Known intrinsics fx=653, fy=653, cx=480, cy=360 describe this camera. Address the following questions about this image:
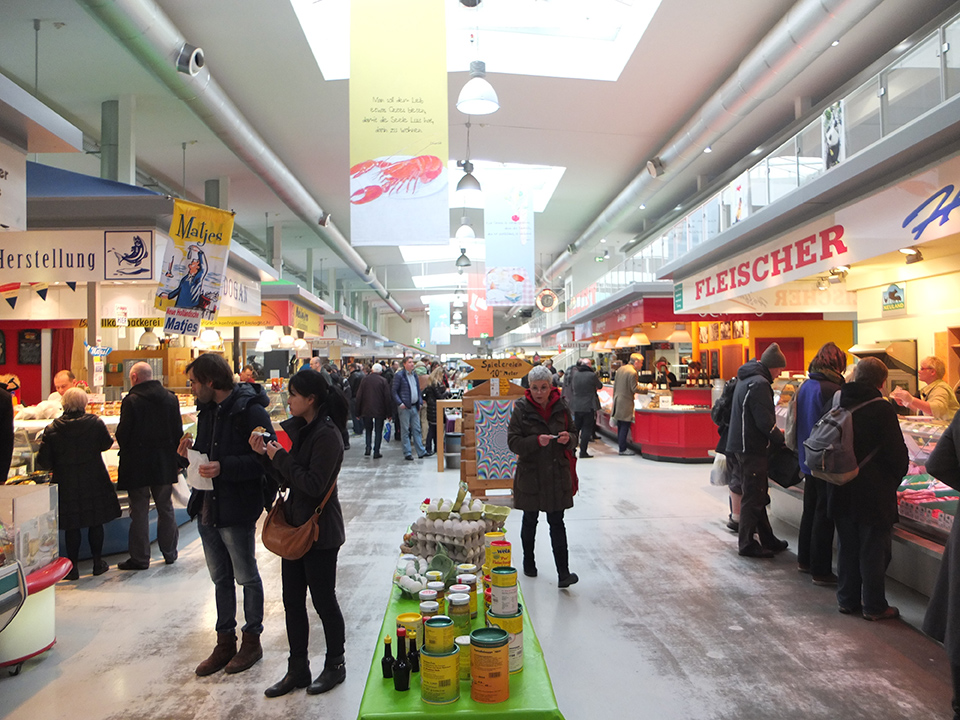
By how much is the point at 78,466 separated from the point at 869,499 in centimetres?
563

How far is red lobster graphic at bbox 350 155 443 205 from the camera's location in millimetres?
6035

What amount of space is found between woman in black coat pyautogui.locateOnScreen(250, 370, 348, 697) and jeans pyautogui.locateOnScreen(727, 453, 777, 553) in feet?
11.9

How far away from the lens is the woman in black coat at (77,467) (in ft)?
16.5

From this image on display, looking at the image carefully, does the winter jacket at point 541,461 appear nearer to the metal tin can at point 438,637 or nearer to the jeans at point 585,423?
the metal tin can at point 438,637

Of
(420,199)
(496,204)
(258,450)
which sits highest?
(496,204)

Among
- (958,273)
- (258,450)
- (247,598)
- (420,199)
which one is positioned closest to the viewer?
(258,450)

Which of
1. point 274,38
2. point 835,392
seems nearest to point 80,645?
point 835,392

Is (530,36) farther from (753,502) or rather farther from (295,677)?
(295,677)

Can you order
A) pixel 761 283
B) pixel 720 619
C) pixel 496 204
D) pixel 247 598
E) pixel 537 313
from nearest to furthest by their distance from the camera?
pixel 247 598 < pixel 720 619 < pixel 761 283 < pixel 496 204 < pixel 537 313

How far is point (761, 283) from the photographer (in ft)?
24.8

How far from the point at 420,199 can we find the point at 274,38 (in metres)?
3.53

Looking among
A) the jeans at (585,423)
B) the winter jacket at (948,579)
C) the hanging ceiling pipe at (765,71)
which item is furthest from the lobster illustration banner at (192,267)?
the jeans at (585,423)

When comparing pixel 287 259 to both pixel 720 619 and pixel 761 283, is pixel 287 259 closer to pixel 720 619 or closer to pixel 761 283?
pixel 761 283

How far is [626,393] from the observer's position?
36.2ft
